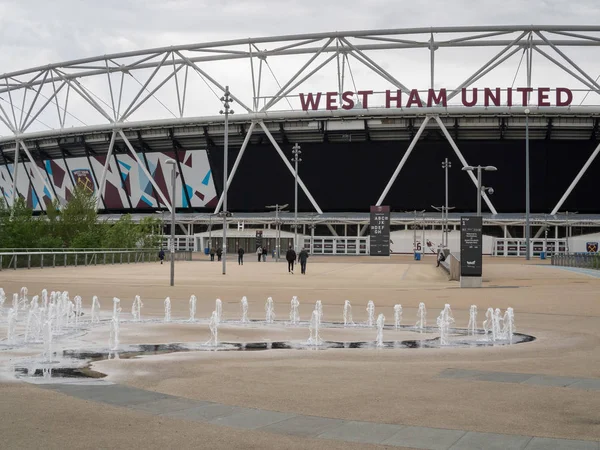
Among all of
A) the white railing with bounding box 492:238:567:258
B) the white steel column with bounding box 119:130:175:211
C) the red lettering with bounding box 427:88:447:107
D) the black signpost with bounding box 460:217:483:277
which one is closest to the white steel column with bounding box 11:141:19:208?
the white steel column with bounding box 119:130:175:211

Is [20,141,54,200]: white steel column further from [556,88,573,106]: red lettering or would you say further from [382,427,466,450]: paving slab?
[382,427,466,450]: paving slab

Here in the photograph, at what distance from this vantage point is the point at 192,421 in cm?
803

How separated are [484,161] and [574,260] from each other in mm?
27978

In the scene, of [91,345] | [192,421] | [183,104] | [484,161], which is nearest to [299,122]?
[183,104]

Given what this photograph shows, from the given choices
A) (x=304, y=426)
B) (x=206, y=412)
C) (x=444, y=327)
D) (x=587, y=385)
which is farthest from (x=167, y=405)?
(x=444, y=327)

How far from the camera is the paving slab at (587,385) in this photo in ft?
33.0

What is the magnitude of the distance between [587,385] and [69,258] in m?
42.9

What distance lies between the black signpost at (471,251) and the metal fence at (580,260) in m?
18.9

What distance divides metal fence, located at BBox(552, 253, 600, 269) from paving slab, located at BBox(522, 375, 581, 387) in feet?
136

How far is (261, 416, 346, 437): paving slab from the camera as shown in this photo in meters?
7.63

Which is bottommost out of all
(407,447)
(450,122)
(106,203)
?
(407,447)

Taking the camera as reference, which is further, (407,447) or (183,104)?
(183,104)

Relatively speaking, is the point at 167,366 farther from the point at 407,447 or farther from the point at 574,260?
the point at 574,260

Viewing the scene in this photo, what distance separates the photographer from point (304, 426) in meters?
7.88
